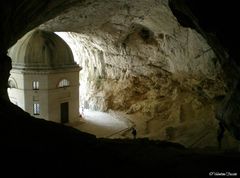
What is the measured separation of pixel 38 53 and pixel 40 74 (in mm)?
1672

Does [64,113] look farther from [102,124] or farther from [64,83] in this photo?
[102,124]

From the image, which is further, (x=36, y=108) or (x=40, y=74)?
(x=36, y=108)

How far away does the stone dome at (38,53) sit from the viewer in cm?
2009

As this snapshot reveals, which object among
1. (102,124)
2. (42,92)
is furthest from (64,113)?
(102,124)

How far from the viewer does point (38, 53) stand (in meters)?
20.2

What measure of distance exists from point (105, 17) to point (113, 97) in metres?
9.79

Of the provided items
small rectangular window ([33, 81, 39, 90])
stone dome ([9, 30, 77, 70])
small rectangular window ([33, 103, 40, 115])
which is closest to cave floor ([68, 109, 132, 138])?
small rectangular window ([33, 103, 40, 115])

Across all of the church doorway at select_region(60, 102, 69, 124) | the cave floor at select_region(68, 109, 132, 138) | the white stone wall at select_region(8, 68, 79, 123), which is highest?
the white stone wall at select_region(8, 68, 79, 123)

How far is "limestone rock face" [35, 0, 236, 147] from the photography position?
1694cm

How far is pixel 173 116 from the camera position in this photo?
22.1 meters

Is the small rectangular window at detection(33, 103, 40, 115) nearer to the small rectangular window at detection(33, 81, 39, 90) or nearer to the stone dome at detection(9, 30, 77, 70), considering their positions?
the small rectangular window at detection(33, 81, 39, 90)

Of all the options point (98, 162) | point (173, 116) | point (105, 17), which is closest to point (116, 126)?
point (173, 116)

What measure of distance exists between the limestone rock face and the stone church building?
1.44 meters

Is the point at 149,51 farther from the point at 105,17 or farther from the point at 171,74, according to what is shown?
the point at 105,17
